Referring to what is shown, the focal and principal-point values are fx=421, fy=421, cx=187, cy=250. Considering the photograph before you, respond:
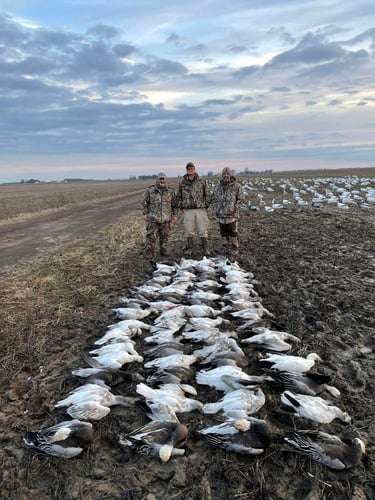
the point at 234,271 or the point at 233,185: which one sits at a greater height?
the point at 233,185

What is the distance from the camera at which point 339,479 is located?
119 inches

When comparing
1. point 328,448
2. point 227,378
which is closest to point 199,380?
point 227,378

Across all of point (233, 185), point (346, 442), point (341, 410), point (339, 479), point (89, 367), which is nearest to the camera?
point (339, 479)

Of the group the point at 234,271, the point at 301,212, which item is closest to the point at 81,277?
the point at 234,271

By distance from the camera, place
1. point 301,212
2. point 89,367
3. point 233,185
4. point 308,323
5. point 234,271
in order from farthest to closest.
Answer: point 301,212 → point 233,185 → point 234,271 → point 308,323 → point 89,367

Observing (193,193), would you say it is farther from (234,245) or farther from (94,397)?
(94,397)

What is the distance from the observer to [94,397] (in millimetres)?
3787

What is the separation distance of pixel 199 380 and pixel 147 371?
638 millimetres

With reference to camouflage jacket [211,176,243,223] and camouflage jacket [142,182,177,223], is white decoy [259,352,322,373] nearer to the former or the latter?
camouflage jacket [211,176,243,223]

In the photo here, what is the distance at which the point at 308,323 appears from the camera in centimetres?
581

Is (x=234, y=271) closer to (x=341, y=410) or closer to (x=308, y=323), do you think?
(x=308, y=323)

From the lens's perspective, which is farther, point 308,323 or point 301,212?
point 301,212

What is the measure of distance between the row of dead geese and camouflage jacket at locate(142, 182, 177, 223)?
308 cm

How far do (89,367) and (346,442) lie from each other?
2637 mm
